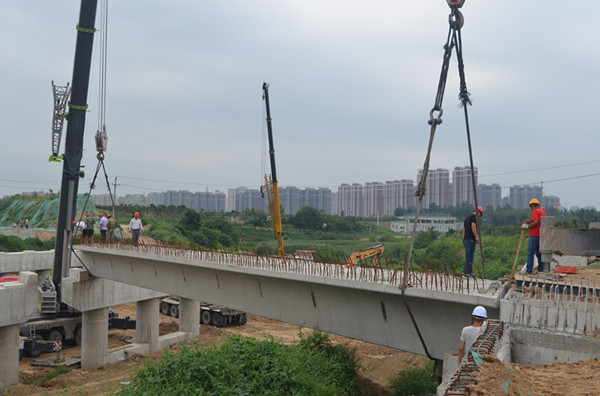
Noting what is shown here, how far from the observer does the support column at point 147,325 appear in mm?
23078

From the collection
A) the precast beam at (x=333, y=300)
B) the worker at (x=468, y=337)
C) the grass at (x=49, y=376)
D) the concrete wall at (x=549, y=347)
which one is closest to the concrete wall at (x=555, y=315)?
the concrete wall at (x=549, y=347)

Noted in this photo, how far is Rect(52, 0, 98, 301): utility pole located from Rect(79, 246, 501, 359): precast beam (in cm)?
500

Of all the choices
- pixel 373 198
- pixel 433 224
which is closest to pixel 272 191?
pixel 433 224

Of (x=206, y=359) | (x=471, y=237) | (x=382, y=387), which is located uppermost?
Answer: (x=471, y=237)

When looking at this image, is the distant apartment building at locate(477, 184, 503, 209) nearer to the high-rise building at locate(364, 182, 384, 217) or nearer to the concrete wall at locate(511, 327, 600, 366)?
the high-rise building at locate(364, 182, 384, 217)

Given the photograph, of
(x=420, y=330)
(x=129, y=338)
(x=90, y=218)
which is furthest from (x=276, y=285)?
(x=129, y=338)

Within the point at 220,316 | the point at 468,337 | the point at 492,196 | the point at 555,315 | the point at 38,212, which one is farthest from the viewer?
the point at 492,196

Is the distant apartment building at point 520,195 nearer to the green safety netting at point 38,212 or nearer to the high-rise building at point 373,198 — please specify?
the high-rise building at point 373,198

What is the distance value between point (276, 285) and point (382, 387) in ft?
16.2

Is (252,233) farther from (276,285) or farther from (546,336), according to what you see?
(546,336)

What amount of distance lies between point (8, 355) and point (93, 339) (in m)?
4.29

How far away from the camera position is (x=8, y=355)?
675 inches

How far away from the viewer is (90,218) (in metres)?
23.1

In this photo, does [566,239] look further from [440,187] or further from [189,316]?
[440,187]
